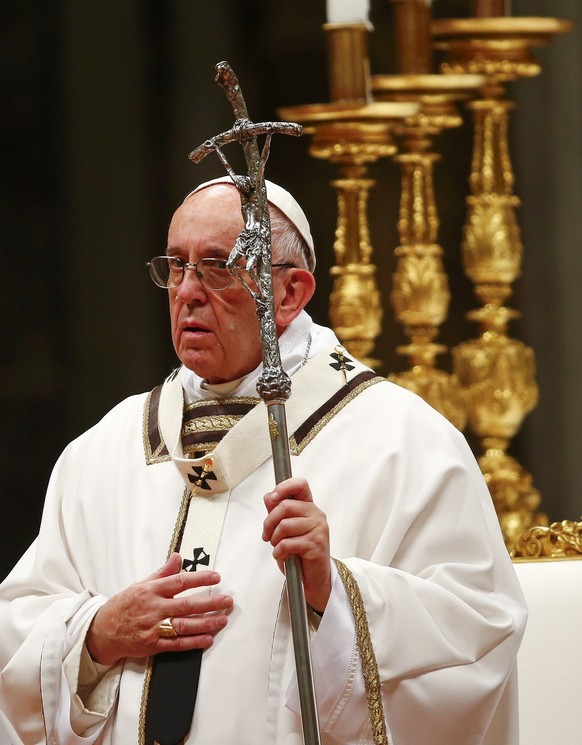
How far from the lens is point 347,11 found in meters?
5.33

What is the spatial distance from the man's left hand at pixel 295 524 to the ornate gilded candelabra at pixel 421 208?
2408 millimetres

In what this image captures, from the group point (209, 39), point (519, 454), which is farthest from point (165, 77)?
point (519, 454)

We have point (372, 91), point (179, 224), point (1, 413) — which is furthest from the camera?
point (1, 413)

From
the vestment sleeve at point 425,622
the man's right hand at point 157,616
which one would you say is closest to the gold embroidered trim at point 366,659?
the vestment sleeve at point 425,622

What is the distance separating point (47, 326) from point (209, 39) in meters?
1.21

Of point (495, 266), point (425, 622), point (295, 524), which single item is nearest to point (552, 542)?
point (425, 622)

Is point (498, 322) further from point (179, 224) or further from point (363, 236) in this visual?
point (179, 224)

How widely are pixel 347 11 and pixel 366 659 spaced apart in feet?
7.78

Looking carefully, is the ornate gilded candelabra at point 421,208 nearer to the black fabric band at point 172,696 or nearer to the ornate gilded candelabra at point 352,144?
the ornate gilded candelabra at point 352,144

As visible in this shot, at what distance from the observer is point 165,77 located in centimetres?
696

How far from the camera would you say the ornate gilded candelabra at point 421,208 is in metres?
5.78

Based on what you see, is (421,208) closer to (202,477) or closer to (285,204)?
(285,204)

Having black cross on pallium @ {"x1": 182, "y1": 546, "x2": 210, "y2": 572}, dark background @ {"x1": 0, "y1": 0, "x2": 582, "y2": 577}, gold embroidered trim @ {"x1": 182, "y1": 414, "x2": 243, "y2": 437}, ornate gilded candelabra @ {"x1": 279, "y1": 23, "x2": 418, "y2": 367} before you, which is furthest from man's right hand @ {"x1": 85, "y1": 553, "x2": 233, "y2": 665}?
dark background @ {"x1": 0, "y1": 0, "x2": 582, "y2": 577}

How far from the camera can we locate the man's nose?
147 inches
